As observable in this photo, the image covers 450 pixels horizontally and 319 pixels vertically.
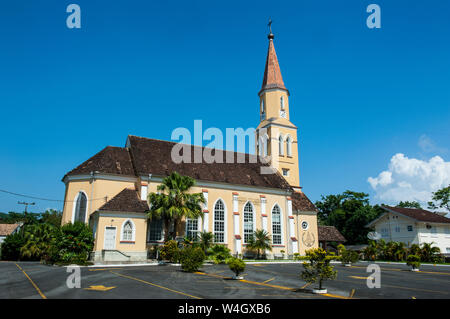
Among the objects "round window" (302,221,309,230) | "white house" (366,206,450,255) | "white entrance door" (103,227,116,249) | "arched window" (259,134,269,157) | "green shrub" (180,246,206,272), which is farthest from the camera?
"white house" (366,206,450,255)

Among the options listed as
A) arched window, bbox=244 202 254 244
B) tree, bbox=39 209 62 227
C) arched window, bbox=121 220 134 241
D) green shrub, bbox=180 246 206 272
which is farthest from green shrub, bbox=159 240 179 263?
tree, bbox=39 209 62 227

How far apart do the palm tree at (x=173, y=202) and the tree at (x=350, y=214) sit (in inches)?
1680

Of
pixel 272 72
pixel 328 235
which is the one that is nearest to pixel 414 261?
pixel 328 235

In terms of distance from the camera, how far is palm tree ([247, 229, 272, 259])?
34.5 metres

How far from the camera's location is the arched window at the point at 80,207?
30958 mm

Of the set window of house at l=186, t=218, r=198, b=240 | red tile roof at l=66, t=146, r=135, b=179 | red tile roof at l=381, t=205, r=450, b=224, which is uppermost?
red tile roof at l=66, t=146, r=135, b=179

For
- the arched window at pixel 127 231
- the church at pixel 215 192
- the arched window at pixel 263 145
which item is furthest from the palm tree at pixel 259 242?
the arched window at pixel 263 145

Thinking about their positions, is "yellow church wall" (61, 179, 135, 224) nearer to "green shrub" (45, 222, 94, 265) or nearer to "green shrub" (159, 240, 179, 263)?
"green shrub" (45, 222, 94, 265)

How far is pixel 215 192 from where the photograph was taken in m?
35.6

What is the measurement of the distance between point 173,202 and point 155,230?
395cm

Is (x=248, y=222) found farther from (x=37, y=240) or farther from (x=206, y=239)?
(x=37, y=240)

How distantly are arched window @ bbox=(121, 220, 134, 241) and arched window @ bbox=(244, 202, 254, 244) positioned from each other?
1290 centimetres
